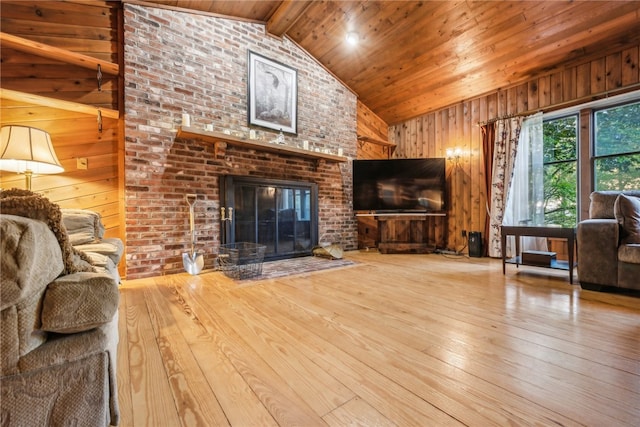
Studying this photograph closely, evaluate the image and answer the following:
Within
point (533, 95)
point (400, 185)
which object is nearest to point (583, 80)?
point (533, 95)

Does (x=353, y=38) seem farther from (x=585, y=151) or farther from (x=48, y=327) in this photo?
(x=48, y=327)

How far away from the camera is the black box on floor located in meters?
2.68

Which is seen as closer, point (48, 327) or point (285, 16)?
point (48, 327)

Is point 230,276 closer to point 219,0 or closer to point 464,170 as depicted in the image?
point 219,0

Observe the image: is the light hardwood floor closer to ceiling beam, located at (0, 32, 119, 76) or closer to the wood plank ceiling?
ceiling beam, located at (0, 32, 119, 76)

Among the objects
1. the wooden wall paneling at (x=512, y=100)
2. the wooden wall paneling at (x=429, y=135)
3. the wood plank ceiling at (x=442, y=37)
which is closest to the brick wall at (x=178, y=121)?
the wood plank ceiling at (x=442, y=37)

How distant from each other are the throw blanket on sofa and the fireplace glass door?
246 cm

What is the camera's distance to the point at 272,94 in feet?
12.6

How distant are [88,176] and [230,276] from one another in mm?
1729

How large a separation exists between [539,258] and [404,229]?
228cm

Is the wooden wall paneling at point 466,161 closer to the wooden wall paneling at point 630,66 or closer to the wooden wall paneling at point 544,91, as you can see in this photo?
the wooden wall paneling at point 544,91

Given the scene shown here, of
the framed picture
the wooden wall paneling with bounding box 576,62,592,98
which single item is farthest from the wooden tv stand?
the wooden wall paneling with bounding box 576,62,592,98

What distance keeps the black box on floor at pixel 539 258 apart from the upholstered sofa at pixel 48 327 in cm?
343

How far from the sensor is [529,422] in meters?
0.87
